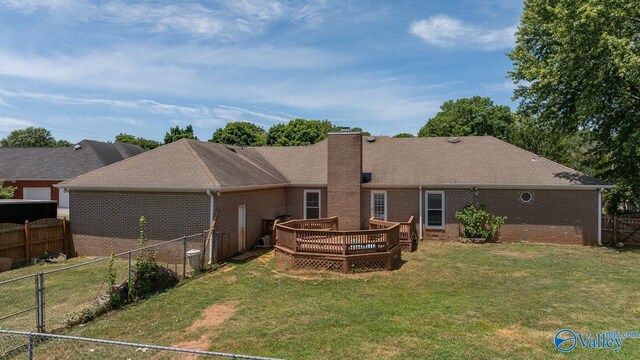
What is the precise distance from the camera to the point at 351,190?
19266mm

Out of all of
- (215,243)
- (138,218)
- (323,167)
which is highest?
(323,167)

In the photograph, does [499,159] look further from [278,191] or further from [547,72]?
[278,191]

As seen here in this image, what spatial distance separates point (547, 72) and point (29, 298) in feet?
68.5

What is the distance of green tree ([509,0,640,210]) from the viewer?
1510 cm

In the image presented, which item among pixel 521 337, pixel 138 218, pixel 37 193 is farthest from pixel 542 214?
pixel 37 193

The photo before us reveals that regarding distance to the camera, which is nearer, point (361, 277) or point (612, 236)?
point (361, 277)

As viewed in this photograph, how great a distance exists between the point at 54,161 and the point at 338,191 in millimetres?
26811

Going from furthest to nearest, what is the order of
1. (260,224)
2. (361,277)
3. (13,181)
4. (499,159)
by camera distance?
1. (13,181)
2. (499,159)
3. (260,224)
4. (361,277)

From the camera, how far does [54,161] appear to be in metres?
32.1

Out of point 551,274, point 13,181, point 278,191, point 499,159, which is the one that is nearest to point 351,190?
point 278,191

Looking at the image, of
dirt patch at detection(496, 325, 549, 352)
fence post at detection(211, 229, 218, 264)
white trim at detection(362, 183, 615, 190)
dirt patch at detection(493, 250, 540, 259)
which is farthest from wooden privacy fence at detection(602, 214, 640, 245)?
fence post at detection(211, 229, 218, 264)

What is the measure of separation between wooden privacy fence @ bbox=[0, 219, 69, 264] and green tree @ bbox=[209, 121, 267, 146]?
41.5 metres

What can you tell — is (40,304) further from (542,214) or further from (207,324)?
(542,214)

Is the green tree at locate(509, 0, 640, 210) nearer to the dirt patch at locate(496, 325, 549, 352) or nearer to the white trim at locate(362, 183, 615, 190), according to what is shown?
the white trim at locate(362, 183, 615, 190)
